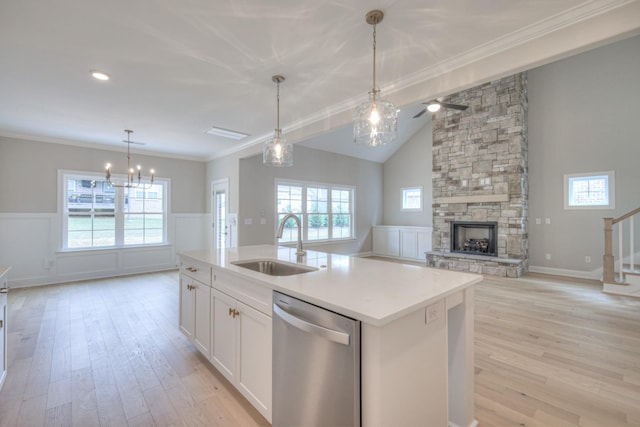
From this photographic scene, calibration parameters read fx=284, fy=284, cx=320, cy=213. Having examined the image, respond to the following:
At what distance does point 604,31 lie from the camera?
6.20 feet

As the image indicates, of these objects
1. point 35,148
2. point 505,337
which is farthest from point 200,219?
point 505,337

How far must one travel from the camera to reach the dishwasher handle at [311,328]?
120cm

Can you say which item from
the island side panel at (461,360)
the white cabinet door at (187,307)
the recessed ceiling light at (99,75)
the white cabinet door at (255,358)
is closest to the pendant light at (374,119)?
the island side panel at (461,360)

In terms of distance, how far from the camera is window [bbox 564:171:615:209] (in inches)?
205

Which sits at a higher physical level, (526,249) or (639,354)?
(526,249)

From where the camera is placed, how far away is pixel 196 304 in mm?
2533

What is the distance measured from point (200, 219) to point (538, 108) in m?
8.03

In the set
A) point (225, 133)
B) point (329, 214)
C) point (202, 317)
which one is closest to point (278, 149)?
point (202, 317)

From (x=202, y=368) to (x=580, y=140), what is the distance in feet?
24.1

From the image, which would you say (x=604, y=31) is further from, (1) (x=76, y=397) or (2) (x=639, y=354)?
(1) (x=76, y=397)

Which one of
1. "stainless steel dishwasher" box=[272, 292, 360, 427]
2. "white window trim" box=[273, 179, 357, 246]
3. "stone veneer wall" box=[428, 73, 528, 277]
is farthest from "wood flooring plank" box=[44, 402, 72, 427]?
"stone veneer wall" box=[428, 73, 528, 277]

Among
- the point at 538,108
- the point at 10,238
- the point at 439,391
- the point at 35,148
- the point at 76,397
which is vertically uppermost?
the point at 538,108

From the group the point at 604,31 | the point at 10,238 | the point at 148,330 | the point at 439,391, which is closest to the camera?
the point at 439,391

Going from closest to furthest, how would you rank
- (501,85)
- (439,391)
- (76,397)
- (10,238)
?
(439,391) < (76,397) < (10,238) < (501,85)
